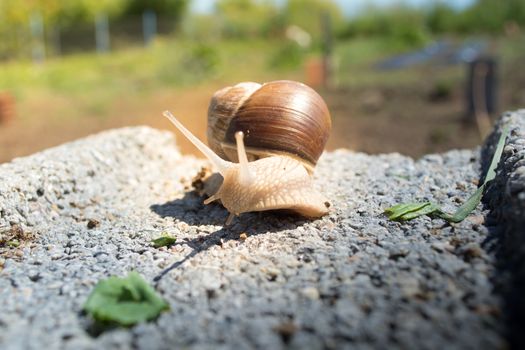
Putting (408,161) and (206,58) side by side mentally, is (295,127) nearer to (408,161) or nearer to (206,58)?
(408,161)

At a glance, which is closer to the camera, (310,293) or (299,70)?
(310,293)

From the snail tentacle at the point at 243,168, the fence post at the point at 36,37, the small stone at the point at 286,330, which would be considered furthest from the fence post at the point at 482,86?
the fence post at the point at 36,37

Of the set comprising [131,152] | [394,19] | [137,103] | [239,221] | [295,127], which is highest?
[394,19]

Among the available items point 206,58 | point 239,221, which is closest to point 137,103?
point 206,58

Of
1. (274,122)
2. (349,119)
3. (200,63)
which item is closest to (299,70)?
(200,63)

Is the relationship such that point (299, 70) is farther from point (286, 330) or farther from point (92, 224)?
point (286, 330)

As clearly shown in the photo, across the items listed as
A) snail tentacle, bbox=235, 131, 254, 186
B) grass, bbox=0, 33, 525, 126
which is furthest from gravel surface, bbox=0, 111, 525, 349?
grass, bbox=0, 33, 525, 126

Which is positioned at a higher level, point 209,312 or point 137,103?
point 137,103

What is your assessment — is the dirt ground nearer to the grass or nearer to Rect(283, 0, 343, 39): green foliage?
the grass
